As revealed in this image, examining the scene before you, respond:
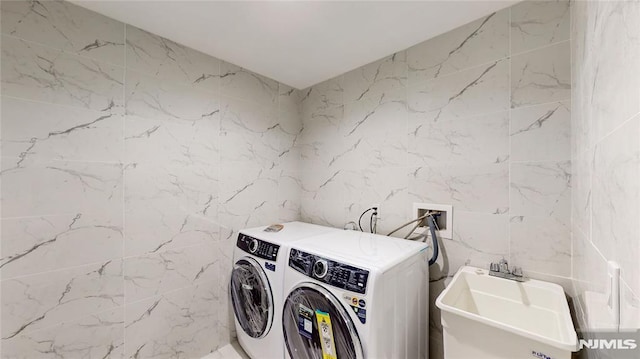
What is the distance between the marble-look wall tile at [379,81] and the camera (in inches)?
69.8

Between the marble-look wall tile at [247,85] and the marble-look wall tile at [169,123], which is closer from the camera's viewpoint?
the marble-look wall tile at [169,123]

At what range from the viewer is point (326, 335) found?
120 cm

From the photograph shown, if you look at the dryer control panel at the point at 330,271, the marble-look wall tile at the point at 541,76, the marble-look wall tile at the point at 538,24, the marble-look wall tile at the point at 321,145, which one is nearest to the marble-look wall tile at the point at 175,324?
the dryer control panel at the point at 330,271

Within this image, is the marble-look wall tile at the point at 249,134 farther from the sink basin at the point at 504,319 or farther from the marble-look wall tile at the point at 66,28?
the sink basin at the point at 504,319

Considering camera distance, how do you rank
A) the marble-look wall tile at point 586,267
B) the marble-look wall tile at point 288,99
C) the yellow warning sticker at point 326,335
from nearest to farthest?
1. the marble-look wall tile at point 586,267
2. the yellow warning sticker at point 326,335
3. the marble-look wall tile at point 288,99

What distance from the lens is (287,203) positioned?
2.40m

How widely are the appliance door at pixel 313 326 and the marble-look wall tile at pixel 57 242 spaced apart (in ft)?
3.59

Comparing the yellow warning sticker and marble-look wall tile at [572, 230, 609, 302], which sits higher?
marble-look wall tile at [572, 230, 609, 302]

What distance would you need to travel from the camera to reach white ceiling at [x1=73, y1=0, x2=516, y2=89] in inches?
52.7

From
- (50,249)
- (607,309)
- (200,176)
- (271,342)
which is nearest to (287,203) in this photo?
(200,176)

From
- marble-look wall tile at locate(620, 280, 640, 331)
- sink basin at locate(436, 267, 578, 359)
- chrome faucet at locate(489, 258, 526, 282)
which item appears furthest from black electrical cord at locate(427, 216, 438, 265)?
marble-look wall tile at locate(620, 280, 640, 331)

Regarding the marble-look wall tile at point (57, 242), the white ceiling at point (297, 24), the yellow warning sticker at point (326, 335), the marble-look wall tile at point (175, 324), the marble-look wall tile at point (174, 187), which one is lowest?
the marble-look wall tile at point (175, 324)

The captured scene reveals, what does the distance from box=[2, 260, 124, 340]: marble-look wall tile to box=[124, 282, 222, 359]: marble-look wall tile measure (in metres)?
0.17

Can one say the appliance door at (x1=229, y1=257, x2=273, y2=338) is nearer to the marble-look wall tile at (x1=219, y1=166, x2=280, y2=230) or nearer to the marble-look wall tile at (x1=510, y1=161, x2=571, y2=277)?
the marble-look wall tile at (x1=219, y1=166, x2=280, y2=230)
